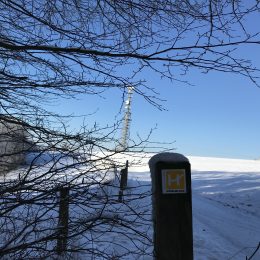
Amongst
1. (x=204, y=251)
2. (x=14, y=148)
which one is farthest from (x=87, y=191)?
(x=204, y=251)

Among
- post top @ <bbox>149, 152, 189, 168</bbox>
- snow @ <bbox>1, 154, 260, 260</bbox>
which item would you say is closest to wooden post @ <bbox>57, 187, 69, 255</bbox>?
snow @ <bbox>1, 154, 260, 260</bbox>

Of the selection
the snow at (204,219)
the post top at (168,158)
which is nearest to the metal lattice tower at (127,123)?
the snow at (204,219)

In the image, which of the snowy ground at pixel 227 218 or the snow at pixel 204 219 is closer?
the snow at pixel 204 219

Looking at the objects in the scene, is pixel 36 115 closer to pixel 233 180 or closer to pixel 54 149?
pixel 54 149

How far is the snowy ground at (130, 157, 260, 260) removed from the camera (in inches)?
308

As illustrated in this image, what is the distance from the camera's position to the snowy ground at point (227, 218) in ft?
25.7

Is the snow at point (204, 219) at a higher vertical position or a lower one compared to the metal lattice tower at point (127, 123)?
lower

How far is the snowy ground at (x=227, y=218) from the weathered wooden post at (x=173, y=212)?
124 cm

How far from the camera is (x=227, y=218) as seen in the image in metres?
12.7

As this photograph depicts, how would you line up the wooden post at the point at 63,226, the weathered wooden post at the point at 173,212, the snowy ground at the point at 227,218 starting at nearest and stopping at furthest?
the weathered wooden post at the point at 173,212, the wooden post at the point at 63,226, the snowy ground at the point at 227,218

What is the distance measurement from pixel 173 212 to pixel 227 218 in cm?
1094

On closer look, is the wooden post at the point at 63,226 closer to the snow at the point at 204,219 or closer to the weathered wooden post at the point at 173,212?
the snow at the point at 204,219

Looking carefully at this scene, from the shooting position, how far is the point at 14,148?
145 inches

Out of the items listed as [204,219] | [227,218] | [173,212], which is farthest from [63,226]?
[227,218]
